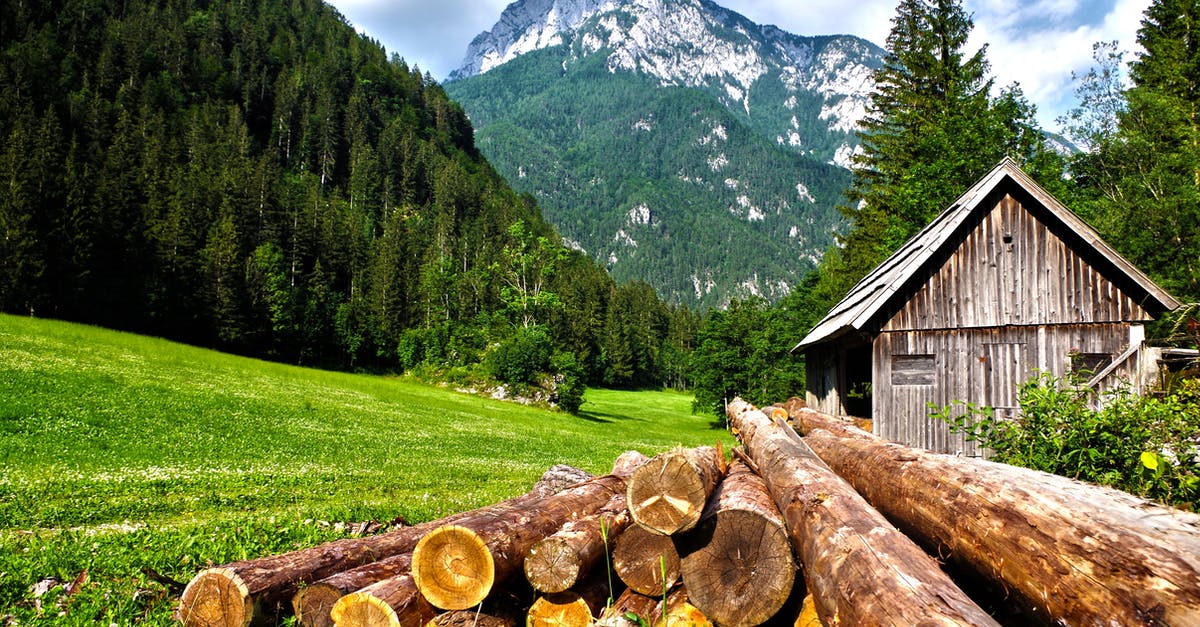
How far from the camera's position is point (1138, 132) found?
100 feet

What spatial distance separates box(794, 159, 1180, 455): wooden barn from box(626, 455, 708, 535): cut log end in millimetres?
11881

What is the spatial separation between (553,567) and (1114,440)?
8.03 m

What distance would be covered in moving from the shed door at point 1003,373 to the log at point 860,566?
40.9 ft

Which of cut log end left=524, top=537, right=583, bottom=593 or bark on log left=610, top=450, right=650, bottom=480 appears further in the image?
bark on log left=610, top=450, right=650, bottom=480

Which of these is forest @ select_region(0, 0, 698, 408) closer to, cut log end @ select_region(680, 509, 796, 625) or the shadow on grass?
the shadow on grass

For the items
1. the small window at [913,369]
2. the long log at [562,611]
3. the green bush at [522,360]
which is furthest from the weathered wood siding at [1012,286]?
the green bush at [522,360]

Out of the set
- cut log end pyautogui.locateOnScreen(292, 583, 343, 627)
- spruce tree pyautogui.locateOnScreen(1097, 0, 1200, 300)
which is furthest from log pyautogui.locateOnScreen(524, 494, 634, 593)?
spruce tree pyautogui.locateOnScreen(1097, 0, 1200, 300)

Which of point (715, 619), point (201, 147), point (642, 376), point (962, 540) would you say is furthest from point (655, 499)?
point (201, 147)

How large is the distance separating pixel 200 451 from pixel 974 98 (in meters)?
37.8

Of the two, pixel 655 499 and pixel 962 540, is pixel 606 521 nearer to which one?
pixel 655 499

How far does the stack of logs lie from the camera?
2873 mm

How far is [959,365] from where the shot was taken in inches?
589

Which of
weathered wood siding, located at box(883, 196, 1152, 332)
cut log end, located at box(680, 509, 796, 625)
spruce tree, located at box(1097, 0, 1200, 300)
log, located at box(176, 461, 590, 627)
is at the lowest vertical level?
log, located at box(176, 461, 590, 627)

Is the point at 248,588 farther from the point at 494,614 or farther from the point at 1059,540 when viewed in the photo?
the point at 1059,540
